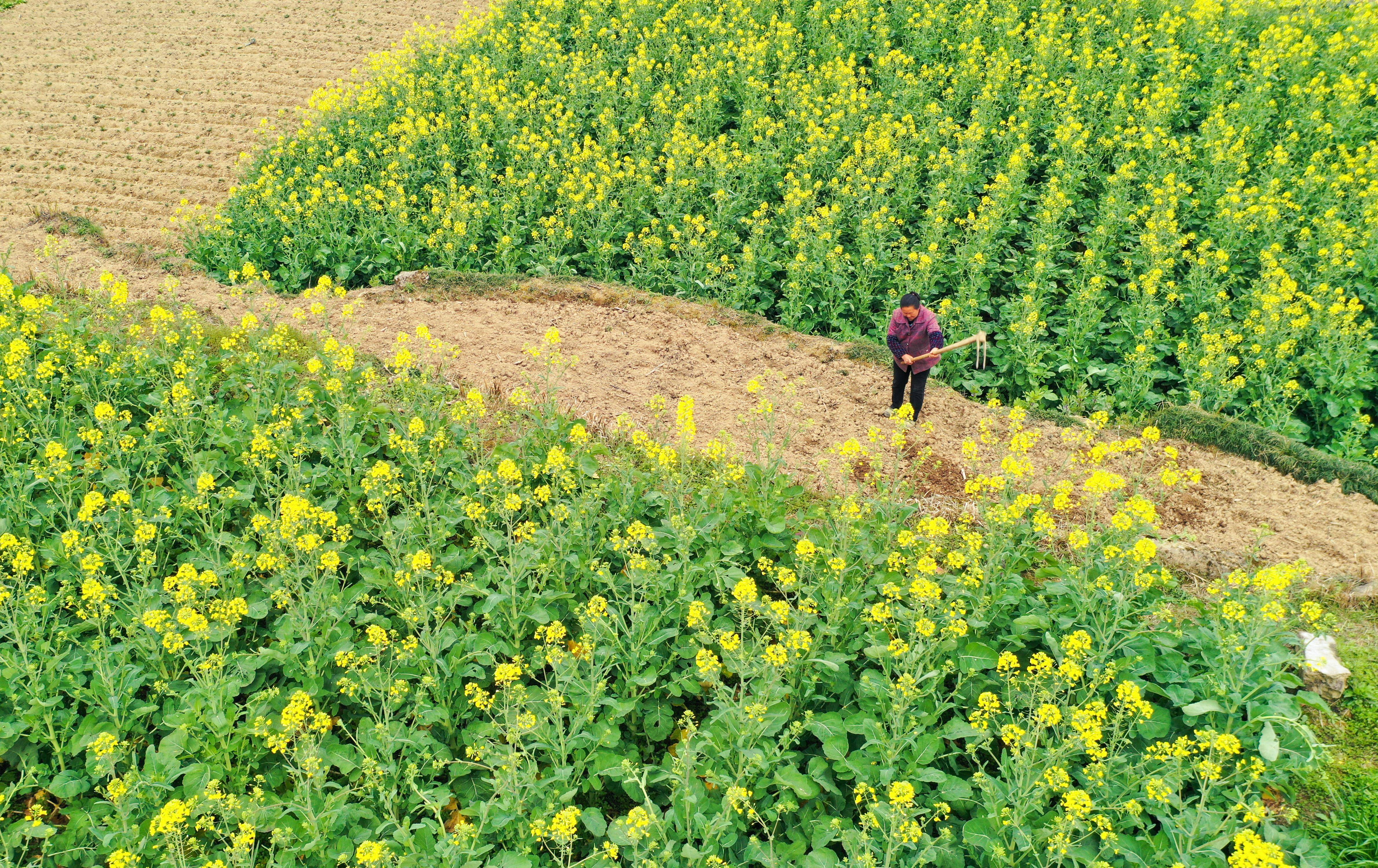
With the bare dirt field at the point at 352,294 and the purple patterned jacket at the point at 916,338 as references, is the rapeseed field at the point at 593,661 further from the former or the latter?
the bare dirt field at the point at 352,294

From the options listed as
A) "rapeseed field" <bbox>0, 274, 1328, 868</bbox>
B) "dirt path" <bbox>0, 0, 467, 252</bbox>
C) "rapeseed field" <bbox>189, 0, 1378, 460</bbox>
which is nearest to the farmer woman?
"rapeseed field" <bbox>0, 274, 1328, 868</bbox>

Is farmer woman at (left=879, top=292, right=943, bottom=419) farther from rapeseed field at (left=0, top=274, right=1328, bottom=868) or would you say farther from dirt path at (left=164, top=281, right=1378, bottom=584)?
rapeseed field at (left=0, top=274, right=1328, bottom=868)

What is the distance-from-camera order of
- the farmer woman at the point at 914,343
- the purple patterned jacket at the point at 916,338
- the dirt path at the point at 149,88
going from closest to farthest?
the farmer woman at the point at 914,343
the purple patterned jacket at the point at 916,338
the dirt path at the point at 149,88

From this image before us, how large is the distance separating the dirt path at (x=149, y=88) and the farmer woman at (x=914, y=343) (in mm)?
12444

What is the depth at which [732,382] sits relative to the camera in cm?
991

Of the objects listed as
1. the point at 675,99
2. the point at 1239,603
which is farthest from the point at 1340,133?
the point at 1239,603

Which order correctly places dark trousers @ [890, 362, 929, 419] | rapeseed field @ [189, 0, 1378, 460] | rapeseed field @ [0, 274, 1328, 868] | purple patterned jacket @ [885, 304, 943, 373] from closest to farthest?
rapeseed field @ [0, 274, 1328, 868]
purple patterned jacket @ [885, 304, 943, 373]
dark trousers @ [890, 362, 929, 419]
rapeseed field @ [189, 0, 1378, 460]

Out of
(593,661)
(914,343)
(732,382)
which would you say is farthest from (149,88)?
(593,661)

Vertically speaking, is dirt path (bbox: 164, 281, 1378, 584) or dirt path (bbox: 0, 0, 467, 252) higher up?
dirt path (bbox: 0, 0, 467, 252)

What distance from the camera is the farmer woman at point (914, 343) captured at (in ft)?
26.6

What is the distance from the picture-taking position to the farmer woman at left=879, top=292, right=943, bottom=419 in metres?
8.11

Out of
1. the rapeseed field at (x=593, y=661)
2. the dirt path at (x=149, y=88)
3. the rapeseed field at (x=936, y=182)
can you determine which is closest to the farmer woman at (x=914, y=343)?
the rapeseed field at (x=593, y=661)

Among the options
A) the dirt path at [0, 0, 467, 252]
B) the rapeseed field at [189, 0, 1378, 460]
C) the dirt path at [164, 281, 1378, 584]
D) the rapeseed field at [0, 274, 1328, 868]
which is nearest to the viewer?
the rapeseed field at [0, 274, 1328, 868]

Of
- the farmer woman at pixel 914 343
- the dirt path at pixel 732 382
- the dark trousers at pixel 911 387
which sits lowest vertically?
the dirt path at pixel 732 382
